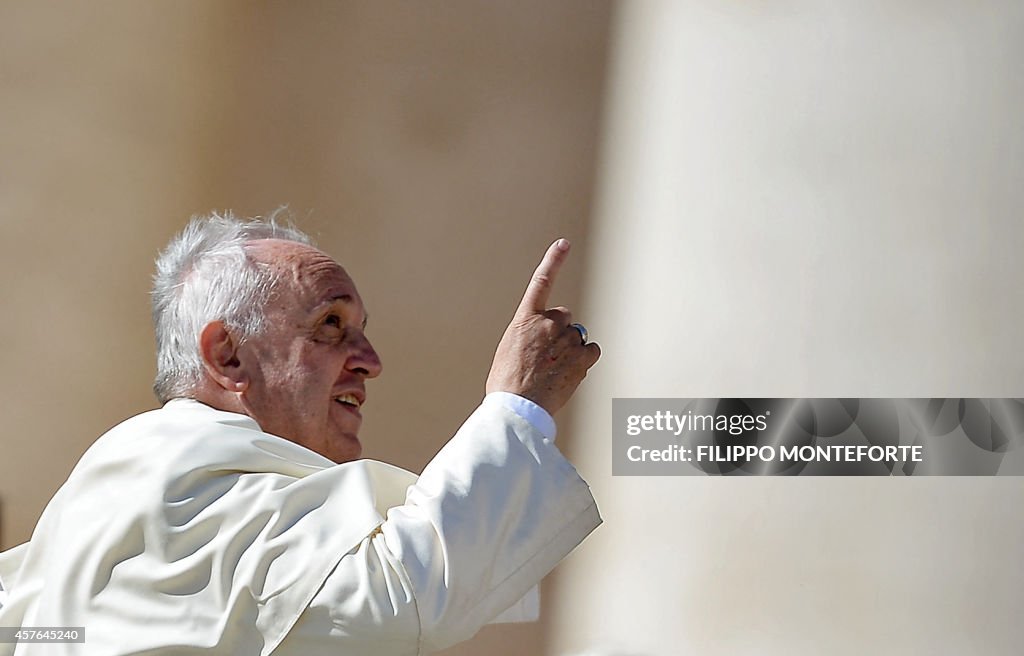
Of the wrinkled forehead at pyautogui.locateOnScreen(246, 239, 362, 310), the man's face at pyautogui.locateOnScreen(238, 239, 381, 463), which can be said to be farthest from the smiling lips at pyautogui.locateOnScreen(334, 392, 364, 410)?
the wrinkled forehead at pyautogui.locateOnScreen(246, 239, 362, 310)

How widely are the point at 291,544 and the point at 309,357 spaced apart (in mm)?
634

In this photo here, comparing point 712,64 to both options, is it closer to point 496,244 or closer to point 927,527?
point 496,244

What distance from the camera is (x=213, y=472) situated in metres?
2.37

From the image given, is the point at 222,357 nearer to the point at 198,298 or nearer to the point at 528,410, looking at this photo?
the point at 198,298

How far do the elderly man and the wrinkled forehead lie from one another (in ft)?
1.05

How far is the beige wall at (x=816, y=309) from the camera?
11.6ft

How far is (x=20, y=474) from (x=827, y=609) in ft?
8.58

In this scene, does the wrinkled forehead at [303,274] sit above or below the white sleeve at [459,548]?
above

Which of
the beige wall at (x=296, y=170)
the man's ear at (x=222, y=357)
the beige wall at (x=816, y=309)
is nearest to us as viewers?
the man's ear at (x=222, y=357)

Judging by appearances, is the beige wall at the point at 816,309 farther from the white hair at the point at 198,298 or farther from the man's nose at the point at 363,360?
the white hair at the point at 198,298

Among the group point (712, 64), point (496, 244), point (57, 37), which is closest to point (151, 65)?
point (57, 37)

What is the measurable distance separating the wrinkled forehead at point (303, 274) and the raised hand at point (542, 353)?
0.56 meters

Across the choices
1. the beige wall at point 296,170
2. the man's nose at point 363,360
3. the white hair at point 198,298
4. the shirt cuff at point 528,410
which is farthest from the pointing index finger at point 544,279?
the beige wall at point 296,170

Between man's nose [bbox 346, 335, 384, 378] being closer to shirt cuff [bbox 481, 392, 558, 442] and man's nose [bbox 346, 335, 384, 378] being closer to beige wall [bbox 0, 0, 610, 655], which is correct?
shirt cuff [bbox 481, 392, 558, 442]
